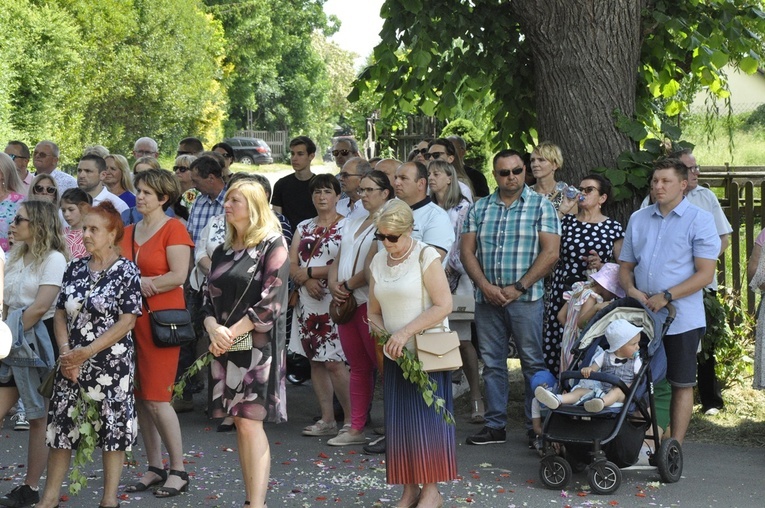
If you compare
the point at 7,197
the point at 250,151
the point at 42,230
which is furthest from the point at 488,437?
the point at 250,151

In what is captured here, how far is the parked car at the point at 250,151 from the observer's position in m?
58.8

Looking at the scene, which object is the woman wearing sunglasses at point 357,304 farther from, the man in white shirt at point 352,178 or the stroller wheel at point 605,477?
the stroller wheel at point 605,477

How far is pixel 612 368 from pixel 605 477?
0.72 m

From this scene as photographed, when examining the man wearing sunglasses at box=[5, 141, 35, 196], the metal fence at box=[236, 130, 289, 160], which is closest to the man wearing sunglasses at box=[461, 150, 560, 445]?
the man wearing sunglasses at box=[5, 141, 35, 196]

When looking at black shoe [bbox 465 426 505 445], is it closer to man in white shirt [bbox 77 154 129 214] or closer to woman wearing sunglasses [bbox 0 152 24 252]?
Result: man in white shirt [bbox 77 154 129 214]

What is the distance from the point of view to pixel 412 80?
34.6ft

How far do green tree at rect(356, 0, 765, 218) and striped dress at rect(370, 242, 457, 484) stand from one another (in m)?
3.30

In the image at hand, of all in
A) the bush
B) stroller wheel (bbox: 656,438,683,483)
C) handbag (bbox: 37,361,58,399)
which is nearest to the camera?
handbag (bbox: 37,361,58,399)

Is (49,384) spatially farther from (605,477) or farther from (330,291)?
(605,477)

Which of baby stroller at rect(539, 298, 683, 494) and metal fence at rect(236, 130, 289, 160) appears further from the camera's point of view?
metal fence at rect(236, 130, 289, 160)

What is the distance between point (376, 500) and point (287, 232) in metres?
3.43

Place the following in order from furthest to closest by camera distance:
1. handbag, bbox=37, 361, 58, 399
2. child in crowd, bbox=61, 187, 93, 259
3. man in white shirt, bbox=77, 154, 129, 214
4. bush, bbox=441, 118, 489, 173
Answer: bush, bbox=441, 118, 489, 173
man in white shirt, bbox=77, 154, 129, 214
child in crowd, bbox=61, 187, 93, 259
handbag, bbox=37, 361, 58, 399

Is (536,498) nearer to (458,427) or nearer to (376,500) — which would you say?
(376,500)

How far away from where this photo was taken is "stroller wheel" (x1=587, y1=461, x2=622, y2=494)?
21.6 feet
